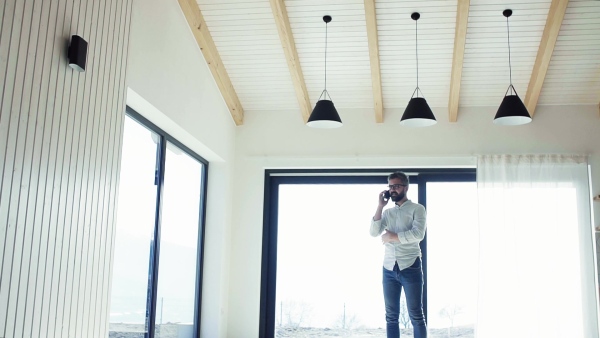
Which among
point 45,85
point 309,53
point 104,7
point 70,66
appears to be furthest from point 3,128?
point 309,53

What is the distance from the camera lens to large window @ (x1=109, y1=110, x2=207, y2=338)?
363 cm

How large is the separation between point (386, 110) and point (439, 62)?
2.49 ft

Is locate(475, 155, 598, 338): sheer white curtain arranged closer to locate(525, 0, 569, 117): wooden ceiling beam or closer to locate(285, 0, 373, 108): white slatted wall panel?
locate(525, 0, 569, 117): wooden ceiling beam

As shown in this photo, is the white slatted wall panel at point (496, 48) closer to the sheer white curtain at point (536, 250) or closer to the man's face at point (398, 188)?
the sheer white curtain at point (536, 250)

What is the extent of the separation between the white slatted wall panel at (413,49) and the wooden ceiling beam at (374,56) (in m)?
0.10

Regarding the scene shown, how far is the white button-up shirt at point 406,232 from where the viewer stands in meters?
4.36

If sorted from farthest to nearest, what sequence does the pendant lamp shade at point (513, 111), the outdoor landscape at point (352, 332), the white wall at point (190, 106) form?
the outdoor landscape at point (352, 332) < the pendant lamp shade at point (513, 111) < the white wall at point (190, 106)

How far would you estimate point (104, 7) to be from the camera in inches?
117

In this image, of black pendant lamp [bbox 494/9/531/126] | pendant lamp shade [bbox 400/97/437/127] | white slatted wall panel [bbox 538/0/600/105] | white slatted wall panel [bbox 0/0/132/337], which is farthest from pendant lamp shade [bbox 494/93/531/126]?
white slatted wall panel [bbox 0/0/132/337]

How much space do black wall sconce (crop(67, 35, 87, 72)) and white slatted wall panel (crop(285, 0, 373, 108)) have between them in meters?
2.10

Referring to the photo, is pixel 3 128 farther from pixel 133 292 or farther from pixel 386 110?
pixel 386 110

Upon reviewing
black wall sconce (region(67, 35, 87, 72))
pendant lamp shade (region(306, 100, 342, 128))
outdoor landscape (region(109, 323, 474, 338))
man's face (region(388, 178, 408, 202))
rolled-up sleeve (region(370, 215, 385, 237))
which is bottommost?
outdoor landscape (region(109, 323, 474, 338))

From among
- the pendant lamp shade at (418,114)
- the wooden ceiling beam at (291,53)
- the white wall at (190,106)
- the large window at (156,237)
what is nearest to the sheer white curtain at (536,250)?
the pendant lamp shade at (418,114)

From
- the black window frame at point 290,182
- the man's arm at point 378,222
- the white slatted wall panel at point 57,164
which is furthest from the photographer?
the black window frame at point 290,182
